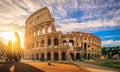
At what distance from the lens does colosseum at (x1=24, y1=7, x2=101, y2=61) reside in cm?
3102

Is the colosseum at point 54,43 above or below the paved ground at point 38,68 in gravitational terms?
above

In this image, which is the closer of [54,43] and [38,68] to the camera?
[38,68]

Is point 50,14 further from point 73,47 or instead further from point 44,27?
point 73,47

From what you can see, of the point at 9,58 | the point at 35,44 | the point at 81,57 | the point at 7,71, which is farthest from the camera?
the point at 35,44

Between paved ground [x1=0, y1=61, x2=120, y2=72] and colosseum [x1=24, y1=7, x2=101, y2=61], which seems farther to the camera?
colosseum [x1=24, y1=7, x2=101, y2=61]

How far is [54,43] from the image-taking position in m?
33.2

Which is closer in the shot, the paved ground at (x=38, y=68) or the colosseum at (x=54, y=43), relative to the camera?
the paved ground at (x=38, y=68)

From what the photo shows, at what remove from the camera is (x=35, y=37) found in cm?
3609

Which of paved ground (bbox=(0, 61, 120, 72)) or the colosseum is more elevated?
the colosseum

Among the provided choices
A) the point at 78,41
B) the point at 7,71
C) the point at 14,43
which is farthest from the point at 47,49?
the point at 7,71

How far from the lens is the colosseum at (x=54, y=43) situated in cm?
3102

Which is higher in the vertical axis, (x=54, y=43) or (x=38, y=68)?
(x=54, y=43)

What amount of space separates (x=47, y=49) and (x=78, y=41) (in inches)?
319

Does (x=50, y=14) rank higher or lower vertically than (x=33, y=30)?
higher
